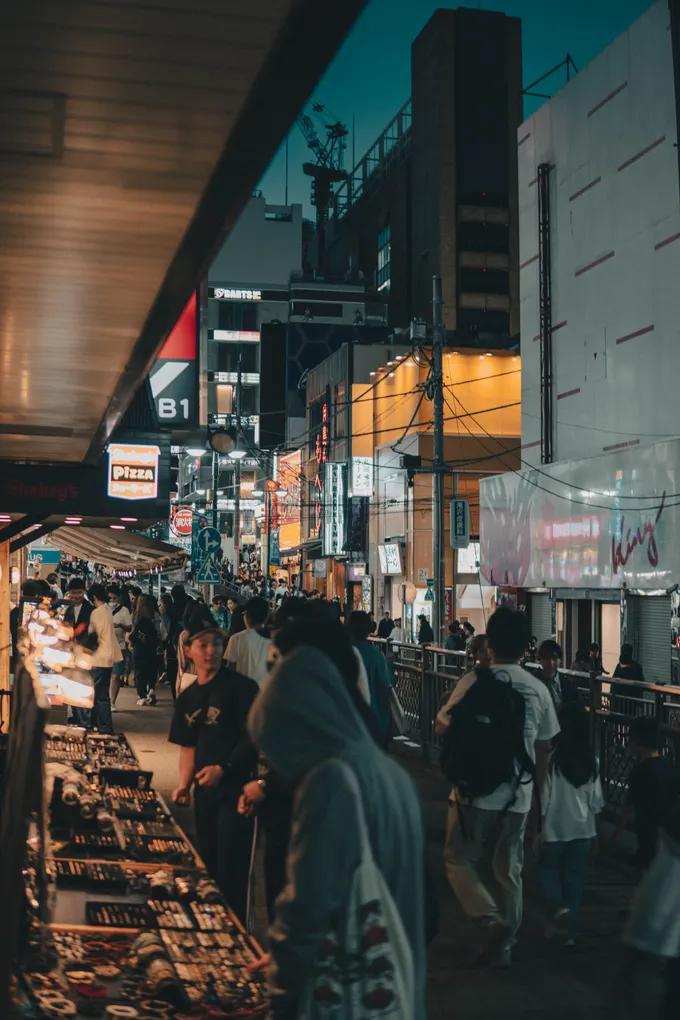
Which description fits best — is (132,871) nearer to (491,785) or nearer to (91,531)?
(491,785)

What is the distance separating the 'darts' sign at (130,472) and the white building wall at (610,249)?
13.0 m

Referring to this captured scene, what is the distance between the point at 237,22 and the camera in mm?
3230

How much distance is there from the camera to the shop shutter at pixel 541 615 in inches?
1152

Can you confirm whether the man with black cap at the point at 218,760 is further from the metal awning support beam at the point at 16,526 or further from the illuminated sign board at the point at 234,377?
the illuminated sign board at the point at 234,377

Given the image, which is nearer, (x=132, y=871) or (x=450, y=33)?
(x=132, y=871)

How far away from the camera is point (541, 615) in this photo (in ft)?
97.7

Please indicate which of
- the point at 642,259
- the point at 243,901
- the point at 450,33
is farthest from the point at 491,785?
the point at 450,33

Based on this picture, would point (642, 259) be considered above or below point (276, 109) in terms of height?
above

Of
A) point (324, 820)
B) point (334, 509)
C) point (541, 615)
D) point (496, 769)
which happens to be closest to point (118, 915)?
point (496, 769)

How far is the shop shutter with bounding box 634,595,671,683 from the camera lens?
2316 cm

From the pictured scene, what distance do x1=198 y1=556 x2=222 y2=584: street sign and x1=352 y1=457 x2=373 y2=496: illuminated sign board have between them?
26.8 metres

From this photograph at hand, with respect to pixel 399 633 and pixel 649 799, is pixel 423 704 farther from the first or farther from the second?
pixel 399 633

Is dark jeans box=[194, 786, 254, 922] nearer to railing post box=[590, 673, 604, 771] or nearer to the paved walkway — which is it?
the paved walkway

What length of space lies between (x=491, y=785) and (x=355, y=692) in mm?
3767
